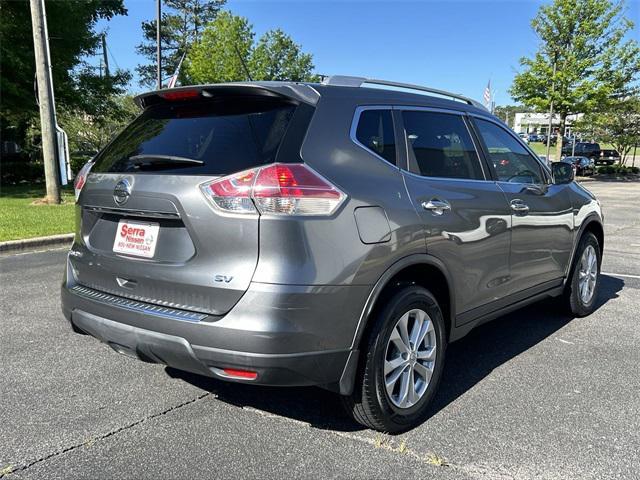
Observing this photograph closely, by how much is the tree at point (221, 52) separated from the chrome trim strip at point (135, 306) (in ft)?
81.5

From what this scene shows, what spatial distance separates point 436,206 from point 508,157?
1357mm

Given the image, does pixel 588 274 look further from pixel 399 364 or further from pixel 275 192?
pixel 275 192

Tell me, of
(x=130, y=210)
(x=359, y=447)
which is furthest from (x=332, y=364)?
(x=130, y=210)

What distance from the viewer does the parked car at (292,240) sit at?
8.25 ft

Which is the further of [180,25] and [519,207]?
[180,25]

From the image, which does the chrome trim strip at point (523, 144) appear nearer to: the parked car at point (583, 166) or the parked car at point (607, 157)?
the parked car at point (583, 166)

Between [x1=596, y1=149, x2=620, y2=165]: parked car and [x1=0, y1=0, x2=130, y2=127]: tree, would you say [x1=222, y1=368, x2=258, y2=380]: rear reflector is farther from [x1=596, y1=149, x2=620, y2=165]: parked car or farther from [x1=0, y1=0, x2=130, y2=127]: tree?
[x1=596, y1=149, x2=620, y2=165]: parked car

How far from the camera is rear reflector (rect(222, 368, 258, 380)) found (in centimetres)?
Result: 254

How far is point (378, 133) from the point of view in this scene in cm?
308

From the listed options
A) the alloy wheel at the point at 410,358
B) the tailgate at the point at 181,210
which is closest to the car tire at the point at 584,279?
the alloy wheel at the point at 410,358

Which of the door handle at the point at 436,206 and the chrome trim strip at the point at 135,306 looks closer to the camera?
the chrome trim strip at the point at 135,306

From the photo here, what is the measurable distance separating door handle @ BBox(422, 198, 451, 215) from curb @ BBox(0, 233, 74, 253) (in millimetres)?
6896

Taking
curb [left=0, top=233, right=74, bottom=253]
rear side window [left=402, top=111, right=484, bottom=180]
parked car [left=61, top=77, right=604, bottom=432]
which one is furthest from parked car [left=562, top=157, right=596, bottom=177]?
parked car [left=61, top=77, right=604, bottom=432]

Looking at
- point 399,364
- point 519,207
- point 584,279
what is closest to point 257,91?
point 399,364
